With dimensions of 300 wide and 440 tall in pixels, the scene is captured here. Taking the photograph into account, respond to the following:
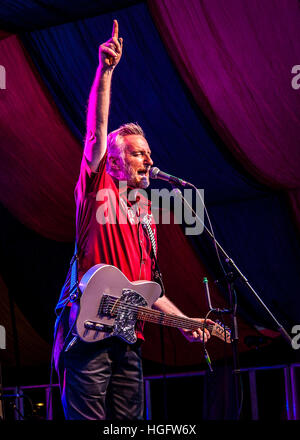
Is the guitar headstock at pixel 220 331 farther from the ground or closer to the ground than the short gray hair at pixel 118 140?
closer to the ground

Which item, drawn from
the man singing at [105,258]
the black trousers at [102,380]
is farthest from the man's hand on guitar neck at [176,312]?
the black trousers at [102,380]

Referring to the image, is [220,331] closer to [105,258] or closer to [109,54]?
[105,258]

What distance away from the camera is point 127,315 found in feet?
8.02

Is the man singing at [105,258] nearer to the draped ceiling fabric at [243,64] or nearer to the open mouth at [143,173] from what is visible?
the open mouth at [143,173]

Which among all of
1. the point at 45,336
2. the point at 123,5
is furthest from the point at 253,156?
the point at 45,336

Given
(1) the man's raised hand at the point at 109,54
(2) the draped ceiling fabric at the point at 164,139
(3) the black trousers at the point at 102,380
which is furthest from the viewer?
(2) the draped ceiling fabric at the point at 164,139

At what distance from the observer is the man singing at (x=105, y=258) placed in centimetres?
229

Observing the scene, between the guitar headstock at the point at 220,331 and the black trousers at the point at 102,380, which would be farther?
the guitar headstock at the point at 220,331

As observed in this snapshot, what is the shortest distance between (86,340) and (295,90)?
3.20 metres

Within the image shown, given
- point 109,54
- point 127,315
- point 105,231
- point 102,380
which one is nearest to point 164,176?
point 105,231

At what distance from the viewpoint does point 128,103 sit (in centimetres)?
Result: 524

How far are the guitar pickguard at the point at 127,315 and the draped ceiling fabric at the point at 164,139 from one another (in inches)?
112

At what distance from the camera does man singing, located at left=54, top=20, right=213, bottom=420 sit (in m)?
2.29

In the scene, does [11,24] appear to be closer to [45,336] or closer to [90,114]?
[90,114]
